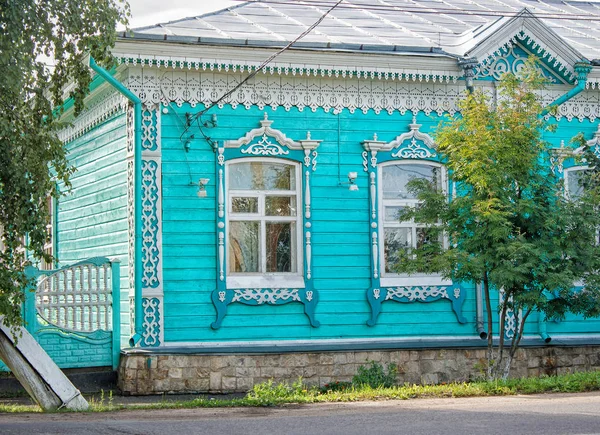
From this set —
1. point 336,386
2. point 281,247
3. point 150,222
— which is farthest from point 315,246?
point 150,222

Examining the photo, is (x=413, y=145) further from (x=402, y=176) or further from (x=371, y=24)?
(x=371, y=24)

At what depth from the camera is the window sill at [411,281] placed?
14.4m

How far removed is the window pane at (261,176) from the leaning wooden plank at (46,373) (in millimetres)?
Answer: 3963

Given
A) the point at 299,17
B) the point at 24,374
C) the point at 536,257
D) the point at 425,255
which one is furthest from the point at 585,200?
the point at 24,374

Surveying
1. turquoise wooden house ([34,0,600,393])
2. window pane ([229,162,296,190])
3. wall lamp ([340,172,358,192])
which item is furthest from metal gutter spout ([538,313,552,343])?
window pane ([229,162,296,190])

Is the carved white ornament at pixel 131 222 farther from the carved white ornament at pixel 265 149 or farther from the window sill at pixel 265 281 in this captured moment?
the carved white ornament at pixel 265 149

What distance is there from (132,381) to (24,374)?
7.37 feet

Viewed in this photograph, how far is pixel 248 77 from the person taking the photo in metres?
13.4

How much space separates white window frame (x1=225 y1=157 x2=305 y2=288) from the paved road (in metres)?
2.70

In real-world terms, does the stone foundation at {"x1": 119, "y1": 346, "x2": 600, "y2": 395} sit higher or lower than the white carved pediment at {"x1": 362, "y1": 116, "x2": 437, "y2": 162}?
lower

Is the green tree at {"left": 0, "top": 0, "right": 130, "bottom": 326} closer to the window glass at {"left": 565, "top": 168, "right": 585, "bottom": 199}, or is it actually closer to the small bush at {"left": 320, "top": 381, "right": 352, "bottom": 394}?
the small bush at {"left": 320, "top": 381, "right": 352, "bottom": 394}

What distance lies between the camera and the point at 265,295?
45.1ft

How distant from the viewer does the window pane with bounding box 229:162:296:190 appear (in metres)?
14.0

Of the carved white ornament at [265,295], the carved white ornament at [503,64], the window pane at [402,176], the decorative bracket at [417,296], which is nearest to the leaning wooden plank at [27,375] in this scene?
the carved white ornament at [265,295]
